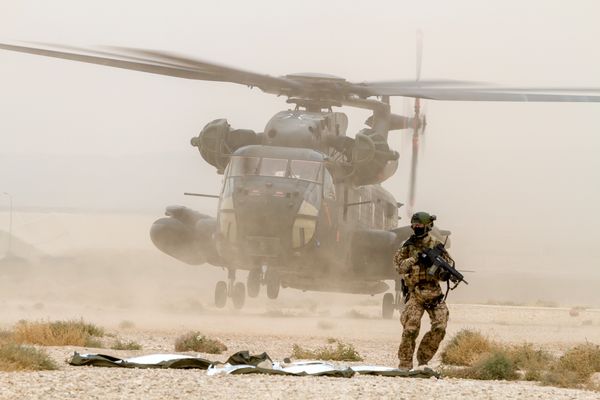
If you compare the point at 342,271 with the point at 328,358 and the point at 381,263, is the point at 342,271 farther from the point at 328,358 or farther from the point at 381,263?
the point at 328,358

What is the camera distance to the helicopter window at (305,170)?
2641cm

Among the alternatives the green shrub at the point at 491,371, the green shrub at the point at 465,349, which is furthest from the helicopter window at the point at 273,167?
the green shrub at the point at 491,371

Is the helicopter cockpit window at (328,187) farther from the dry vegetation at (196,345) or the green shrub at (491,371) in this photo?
the green shrub at (491,371)

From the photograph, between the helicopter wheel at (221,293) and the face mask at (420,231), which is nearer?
the face mask at (420,231)

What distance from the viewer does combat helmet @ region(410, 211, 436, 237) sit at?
15.3m

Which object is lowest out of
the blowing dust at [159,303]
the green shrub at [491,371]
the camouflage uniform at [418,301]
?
the blowing dust at [159,303]

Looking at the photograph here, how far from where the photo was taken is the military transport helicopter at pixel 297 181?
25812 mm

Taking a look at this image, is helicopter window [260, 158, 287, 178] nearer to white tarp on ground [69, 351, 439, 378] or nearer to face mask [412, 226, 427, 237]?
face mask [412, 226, 427, 237]

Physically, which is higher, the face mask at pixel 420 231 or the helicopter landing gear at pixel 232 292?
the face mask at pixel 420 231

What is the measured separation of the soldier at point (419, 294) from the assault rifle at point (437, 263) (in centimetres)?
5

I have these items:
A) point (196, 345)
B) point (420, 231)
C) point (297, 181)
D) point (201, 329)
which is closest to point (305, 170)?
point (297, 181)

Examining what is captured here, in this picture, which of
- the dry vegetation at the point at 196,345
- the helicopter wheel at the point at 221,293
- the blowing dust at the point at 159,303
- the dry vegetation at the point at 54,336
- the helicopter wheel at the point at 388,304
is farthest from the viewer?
the helicopter wheel at the point at 388,304

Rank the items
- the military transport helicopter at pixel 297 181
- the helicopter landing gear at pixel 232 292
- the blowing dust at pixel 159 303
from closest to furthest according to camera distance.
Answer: the military transport helicopter at pixel 297 181
the helicopter landing gear at pixel 232 292
the blowing dust at pixel 159 303

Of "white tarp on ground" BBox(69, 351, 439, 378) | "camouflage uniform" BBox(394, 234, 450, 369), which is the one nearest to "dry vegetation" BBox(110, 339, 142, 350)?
"white tarp on ground" BBox(69, 351, 439, 378)
